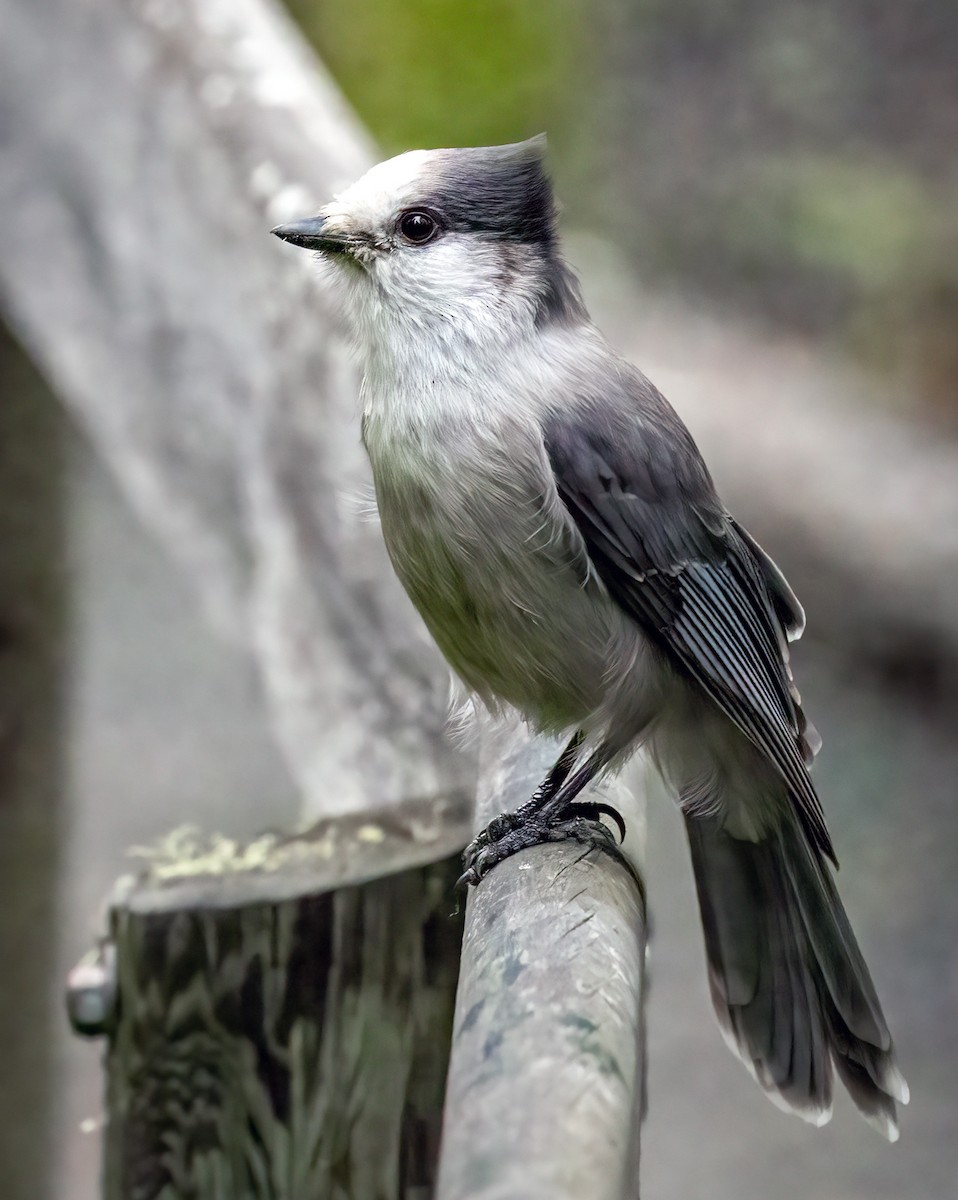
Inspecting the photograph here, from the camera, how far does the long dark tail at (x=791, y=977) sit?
7.00ft

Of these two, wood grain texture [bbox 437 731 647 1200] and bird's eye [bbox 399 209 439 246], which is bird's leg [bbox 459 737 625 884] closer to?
wood grain texture [bbox 437 731 647 1200]

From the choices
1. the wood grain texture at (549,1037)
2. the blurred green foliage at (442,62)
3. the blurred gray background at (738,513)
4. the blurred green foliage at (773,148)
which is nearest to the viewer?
the wood grain texture at (549,1037)

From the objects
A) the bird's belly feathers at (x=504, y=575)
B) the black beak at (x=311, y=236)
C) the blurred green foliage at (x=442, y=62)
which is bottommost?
the bird's belly feathers at (x=504, y=575)

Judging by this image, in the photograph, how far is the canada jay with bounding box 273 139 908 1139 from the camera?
196cm

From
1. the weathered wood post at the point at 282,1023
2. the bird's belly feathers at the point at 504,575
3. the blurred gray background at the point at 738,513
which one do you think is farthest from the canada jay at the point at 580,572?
the blurred gray background at the point at 738,513

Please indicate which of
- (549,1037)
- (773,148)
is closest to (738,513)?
(773,148)

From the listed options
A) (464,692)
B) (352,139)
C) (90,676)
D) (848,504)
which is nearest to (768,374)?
(848,504)

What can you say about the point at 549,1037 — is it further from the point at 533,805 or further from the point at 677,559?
the point at 677,559

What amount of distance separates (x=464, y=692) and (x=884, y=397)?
4.89 m

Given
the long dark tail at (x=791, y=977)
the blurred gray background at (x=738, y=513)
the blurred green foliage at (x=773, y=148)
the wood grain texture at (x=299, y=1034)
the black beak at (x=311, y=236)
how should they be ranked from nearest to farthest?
the wood grain texture at (x=299, y=1034)
the black beak at (x=311, y=236)
the long dark tail at (x=791, y=977)
the blurred gray background at (x=738, y=513)
the blurred green foliage at (x=773, y=148)

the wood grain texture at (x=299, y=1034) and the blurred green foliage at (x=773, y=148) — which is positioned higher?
the blurred green foliage at (x=773, y=148)

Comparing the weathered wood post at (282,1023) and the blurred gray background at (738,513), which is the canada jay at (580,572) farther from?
the blurred gray background at (738,513)

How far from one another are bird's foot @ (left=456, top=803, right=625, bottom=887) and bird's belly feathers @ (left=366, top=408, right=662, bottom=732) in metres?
0.13

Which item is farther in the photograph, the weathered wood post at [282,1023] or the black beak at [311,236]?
the black beak at [311,236]
